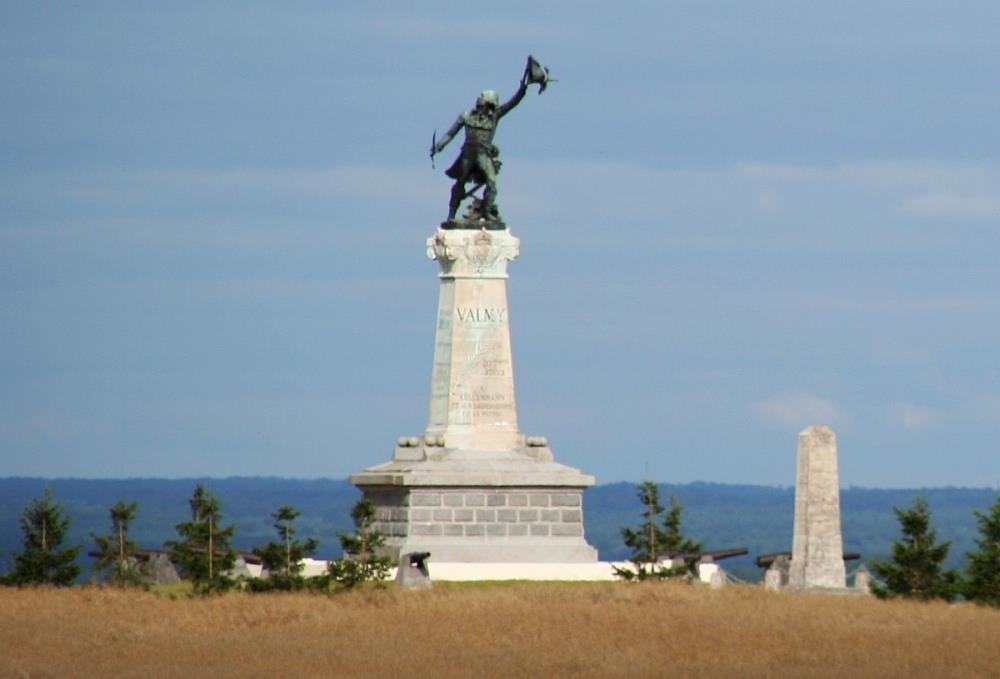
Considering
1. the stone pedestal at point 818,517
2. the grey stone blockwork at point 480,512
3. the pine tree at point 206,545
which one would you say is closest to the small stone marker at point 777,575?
the stone pedestal at point 818,517

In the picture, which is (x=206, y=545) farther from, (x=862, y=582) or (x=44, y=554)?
(x=862, y=582)

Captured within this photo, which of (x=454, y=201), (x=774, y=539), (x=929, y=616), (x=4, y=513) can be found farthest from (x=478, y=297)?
(x=4, y=513)

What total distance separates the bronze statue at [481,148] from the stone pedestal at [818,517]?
24.6ft

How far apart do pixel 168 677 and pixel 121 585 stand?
41.1 feet

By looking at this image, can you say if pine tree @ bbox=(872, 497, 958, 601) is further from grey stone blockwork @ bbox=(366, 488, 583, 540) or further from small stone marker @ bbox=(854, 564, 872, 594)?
grey stone blockwork @ bbox=(366, 488, 583, 540)

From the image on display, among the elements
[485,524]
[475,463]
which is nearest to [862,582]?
[485,524]

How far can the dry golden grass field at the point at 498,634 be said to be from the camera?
4150 cm

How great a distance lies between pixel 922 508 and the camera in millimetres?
53812

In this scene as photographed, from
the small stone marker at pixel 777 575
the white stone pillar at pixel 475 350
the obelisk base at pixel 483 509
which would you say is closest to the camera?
the small stone marker at pixel 777 575

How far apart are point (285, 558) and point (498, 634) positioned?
7286mm

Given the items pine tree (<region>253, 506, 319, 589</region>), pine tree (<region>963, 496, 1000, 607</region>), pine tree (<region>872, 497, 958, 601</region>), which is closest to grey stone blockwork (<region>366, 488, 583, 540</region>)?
pine tree (<region>253, 506, 319, 589</region>)

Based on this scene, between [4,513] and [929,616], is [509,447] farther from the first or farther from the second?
[4,513]

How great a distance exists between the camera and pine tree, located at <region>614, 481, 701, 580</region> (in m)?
53.0

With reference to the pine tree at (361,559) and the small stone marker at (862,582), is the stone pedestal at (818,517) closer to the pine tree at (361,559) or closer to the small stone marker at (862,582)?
the small stone marker at (862,582)
